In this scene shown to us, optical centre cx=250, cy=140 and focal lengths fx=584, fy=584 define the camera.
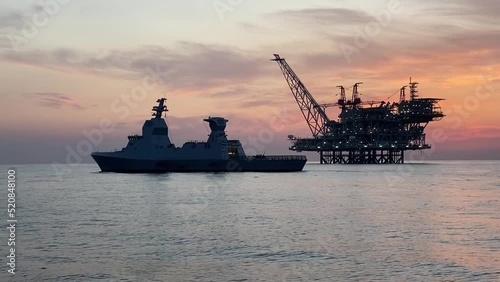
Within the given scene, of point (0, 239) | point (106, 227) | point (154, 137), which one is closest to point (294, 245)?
point (106, 227)

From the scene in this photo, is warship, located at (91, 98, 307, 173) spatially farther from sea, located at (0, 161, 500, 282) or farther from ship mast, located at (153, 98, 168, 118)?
sea, located at (0, 161, 500, 282)

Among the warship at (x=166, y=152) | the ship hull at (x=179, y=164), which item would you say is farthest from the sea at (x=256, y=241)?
the ship hull at (x=179, y=164)

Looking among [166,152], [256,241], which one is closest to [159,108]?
[166,152]

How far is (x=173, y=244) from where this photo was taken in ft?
121

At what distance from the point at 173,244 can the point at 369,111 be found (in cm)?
16784

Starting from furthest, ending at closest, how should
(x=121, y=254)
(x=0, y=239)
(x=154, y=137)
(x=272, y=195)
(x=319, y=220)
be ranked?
(x=154, y=137) → (x=272, y=195) → (x=319, y=220) → (x=0, y=239) → (x=121, y=254)

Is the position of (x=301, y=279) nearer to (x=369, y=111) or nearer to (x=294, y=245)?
(x=294, y=245)

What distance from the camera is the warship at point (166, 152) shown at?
122m

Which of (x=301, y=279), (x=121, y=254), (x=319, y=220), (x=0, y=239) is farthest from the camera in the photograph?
(x=319, y=220)

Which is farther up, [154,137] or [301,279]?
[154,137]

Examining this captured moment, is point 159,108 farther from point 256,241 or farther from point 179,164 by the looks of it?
point 256,241

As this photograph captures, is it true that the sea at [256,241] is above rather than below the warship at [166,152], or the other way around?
below

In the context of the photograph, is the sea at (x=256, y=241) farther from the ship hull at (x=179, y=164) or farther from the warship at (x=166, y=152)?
the ship hull at (x=179, y=164)

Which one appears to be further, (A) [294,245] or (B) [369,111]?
(B) [369,111]
